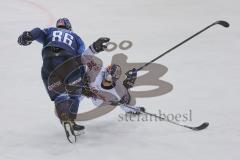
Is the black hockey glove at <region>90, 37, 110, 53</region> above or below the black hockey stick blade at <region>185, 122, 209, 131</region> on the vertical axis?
above

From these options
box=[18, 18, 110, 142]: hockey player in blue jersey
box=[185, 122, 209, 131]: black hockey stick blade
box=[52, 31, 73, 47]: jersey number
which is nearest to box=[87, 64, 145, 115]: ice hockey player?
box=[18, 18, 110, 142]: hockey player in blue jersey

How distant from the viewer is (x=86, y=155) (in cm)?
649

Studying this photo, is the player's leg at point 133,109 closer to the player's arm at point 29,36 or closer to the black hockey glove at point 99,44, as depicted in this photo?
Result: the black hockey glove at point 99,44

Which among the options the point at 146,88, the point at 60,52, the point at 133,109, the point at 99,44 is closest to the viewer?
the point at 99,44

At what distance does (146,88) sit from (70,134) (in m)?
2.23

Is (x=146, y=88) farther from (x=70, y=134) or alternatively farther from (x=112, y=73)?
(x=70, y=134)

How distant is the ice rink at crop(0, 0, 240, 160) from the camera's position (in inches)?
263

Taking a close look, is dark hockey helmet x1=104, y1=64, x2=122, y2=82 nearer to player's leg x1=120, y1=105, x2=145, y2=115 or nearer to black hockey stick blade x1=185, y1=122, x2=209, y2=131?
player's leg x1=120, y1=105, x2=145, y2=115

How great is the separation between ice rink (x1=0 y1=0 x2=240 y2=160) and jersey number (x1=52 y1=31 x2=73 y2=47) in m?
1.24

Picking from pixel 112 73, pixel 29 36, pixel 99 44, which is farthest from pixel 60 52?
pixel 112 73

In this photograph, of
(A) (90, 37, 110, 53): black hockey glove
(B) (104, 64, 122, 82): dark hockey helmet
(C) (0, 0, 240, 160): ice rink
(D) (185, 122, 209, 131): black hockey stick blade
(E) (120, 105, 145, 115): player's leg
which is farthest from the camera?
(E) (120, 105, 145, 115): player's leg

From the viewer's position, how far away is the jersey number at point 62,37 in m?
6.76

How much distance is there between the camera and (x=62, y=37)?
6793 mm

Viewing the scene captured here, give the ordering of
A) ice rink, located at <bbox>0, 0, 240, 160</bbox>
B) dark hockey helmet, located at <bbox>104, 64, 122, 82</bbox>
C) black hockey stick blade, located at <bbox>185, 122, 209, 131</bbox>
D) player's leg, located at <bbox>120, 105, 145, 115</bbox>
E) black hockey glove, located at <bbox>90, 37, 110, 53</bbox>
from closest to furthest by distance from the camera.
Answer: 1. black hockey glove, located at <bbox>90, 37, 110, 53</bbox>
2. ice rink, located at <bbox>0, 0, 240, 160</bbox>
3. dark hockey helmet, located at <bbox>104, 64, 122, 82</bbox>
4. black hockey stick blade, located at <bbox>185, 122, 209, 131</bbox>
5. player's leg, located at <bbox>120, 105, 145, 115</bbox>
